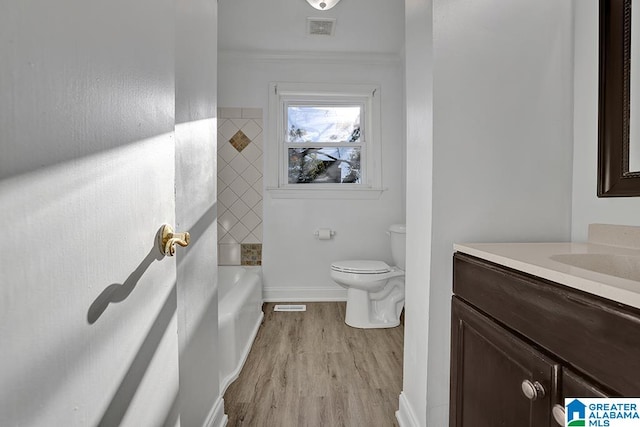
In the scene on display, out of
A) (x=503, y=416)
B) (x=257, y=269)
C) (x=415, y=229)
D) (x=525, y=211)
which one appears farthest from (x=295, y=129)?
(x=503, y=416)

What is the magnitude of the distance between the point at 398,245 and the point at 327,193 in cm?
79

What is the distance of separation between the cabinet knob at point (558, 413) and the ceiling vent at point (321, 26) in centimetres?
256

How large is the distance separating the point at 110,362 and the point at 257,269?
2.52 m

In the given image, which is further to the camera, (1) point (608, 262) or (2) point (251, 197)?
(2) point (251, 197)

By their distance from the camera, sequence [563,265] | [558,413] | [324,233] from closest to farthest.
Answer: [558,413], [563,265], [324,233]

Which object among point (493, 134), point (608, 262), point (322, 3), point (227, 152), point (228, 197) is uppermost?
point (322, 3)

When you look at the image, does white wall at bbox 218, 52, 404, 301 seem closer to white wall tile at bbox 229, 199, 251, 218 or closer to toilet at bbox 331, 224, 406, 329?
white wall tile at bbox 229, 199, 251, 218

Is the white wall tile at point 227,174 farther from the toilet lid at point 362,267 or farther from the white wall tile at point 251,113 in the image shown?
the toilet lid at point 362,267

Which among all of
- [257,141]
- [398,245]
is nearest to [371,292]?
[398,245]

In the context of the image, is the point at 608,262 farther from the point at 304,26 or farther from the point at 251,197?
the point at 251,197

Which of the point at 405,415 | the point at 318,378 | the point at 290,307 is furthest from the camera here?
the point at 290,307

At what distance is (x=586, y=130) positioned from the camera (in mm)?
1166

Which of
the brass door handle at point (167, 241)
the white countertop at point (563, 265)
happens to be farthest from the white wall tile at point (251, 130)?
the brass door handle at point (167, 241)

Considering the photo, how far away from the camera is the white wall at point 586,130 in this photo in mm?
1128
